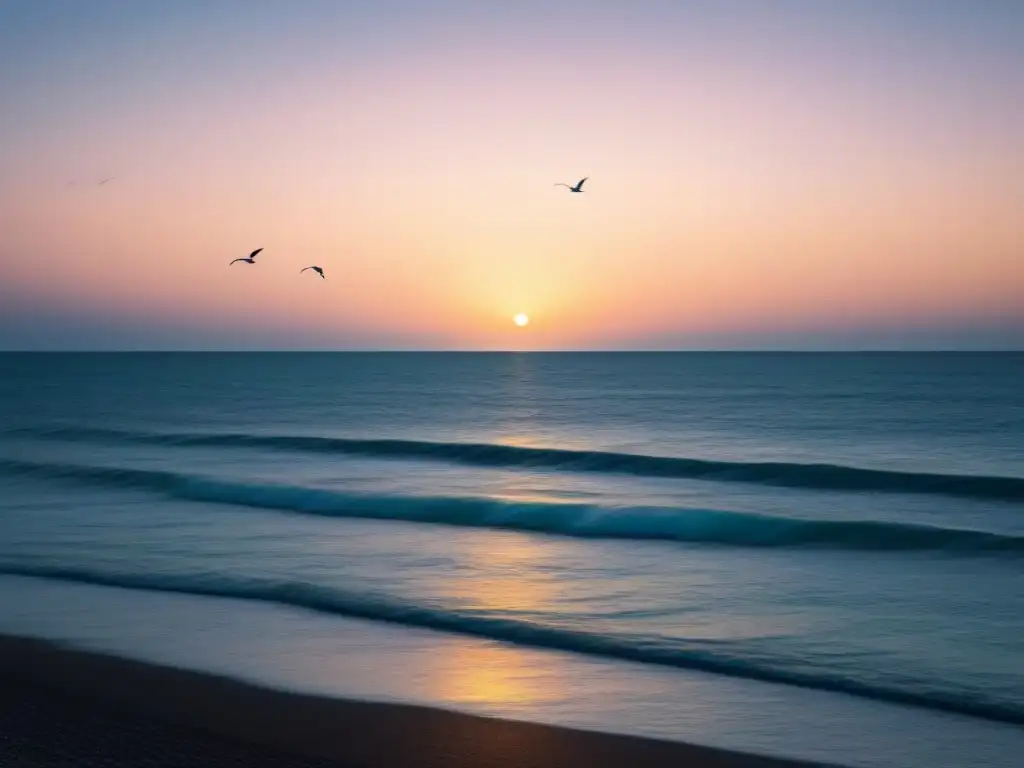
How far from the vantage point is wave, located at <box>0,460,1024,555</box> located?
63.8 ft

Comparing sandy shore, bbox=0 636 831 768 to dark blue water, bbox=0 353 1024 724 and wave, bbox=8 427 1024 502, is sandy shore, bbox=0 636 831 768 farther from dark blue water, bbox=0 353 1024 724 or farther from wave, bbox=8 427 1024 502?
wave, bbox=8 427 1024 502

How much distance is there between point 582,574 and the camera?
15.9m

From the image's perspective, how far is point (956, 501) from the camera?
2522 cm

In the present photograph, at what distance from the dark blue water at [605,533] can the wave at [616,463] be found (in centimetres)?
15

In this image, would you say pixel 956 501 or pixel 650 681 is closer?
pixel 650 681

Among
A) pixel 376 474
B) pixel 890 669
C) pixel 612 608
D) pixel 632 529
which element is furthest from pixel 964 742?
pixel 376 474

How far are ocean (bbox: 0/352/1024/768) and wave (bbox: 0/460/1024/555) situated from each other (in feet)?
0.31

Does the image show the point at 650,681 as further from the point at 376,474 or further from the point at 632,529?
the point at 376,474

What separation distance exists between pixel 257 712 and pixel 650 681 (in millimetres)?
3756

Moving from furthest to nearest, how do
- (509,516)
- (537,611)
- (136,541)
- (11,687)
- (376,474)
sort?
(376,474), (509,516), (136,541), (537,611), (11,687)

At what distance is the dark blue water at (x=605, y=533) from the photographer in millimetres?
11953

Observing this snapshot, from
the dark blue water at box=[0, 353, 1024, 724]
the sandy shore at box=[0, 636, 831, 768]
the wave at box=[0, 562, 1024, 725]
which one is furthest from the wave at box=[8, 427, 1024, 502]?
the sandy shore at box=[0, 636, 831, 768]

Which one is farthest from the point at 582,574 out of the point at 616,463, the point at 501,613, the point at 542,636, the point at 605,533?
the point at 616,463

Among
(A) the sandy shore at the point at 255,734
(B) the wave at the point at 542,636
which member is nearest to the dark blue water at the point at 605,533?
(B) the wave at the point at 542,636
